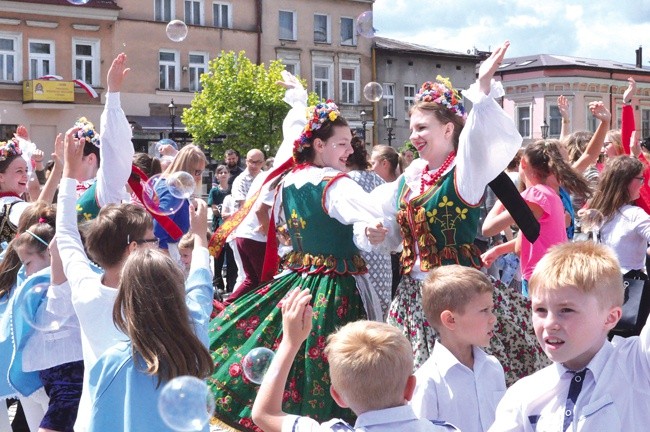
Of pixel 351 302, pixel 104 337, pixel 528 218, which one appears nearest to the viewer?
pixel 104 337

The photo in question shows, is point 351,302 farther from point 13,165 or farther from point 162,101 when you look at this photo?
point 162,101

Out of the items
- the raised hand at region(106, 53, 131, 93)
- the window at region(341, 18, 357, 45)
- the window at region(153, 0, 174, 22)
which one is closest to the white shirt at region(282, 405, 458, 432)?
the raised hand at region(106, 53, 131, 93)

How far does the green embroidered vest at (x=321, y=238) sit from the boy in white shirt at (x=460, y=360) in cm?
138

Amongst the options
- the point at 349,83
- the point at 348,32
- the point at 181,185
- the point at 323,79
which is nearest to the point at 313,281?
the point at 181,185

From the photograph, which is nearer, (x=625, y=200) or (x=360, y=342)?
(x=360, y=342)

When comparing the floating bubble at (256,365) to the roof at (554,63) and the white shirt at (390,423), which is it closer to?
the white shirt at (390,423)

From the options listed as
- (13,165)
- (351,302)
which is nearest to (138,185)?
(13,165)

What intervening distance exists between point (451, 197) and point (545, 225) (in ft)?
4.28

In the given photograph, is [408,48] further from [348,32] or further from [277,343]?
[277,343]

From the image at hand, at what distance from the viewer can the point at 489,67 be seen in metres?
4.04

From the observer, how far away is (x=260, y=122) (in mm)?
31984

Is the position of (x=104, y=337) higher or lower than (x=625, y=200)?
lower

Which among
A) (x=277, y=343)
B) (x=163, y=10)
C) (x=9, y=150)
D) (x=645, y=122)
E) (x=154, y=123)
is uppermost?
(x=163, y=10)

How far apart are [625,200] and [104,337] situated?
3905 millimetres
